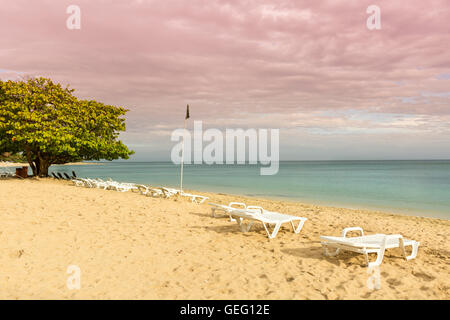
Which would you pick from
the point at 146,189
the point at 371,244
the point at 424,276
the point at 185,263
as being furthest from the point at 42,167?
the point at 424,276

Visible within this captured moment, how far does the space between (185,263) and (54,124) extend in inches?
727

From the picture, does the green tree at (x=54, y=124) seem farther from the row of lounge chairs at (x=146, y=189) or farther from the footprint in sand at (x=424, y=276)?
the footprint in sand at (x=424, y=276)

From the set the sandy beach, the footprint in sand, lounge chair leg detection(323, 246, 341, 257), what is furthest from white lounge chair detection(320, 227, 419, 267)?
the footprint in sand

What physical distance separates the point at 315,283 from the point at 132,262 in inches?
123

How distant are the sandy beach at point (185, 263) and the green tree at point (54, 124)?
40.1 feet

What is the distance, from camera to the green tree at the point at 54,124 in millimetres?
19422

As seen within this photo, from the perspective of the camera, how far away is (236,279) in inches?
196

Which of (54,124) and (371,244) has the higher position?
(54,124)

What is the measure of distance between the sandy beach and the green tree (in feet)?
40.1

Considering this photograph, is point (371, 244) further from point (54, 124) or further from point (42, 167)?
point (42, 167)

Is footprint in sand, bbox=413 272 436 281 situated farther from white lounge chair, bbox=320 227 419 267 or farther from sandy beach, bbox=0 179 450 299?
white lounge chair, bbox=320 227 419 267

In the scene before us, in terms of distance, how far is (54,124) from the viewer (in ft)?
67.4

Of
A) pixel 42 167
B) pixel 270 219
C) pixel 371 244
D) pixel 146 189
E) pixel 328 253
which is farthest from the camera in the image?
pixel 42 167

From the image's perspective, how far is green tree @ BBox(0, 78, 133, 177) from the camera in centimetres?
1942
